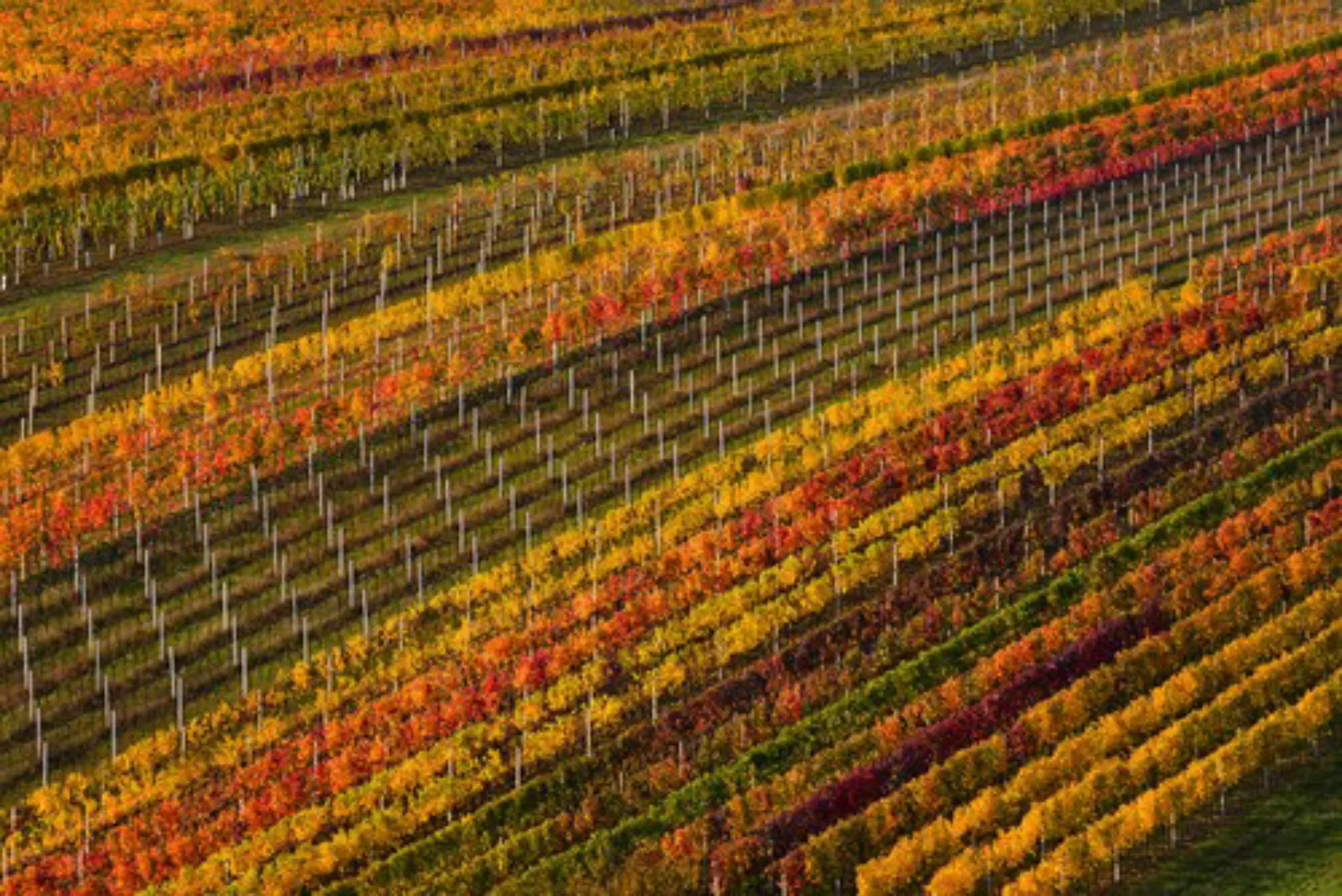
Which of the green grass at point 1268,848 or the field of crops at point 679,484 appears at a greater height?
the field of crops at point 679,484

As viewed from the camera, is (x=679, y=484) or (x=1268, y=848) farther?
(x=679, y=484)

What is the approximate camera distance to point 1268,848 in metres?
53.1

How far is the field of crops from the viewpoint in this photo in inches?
2233

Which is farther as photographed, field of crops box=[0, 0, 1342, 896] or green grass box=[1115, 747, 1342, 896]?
field of crops box=[0, 0, 1342, 896]

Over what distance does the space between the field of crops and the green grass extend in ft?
0.48

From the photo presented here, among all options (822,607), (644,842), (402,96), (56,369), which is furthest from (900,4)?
(644,842)

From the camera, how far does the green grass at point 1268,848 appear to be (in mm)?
51844

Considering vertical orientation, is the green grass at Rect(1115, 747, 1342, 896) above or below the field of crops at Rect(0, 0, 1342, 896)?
below

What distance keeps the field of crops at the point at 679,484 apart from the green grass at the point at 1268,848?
0.48ft

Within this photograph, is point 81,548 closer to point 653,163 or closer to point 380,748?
point 380,748

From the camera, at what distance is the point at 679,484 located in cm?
7169

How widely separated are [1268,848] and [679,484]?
2319 cm

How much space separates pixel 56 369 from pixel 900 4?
57.6 meters

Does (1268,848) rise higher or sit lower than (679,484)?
lower
